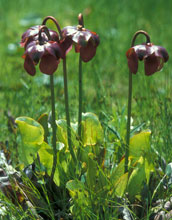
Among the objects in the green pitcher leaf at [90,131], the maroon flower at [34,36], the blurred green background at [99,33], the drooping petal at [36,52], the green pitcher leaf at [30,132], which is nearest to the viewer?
the drooping petal at [36,52]

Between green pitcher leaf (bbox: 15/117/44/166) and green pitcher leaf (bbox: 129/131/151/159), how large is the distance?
34 cm

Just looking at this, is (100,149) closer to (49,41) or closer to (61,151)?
(61,151)

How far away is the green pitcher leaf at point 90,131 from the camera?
5.05 feet

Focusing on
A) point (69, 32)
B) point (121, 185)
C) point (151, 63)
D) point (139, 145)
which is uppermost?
point (69, 32)

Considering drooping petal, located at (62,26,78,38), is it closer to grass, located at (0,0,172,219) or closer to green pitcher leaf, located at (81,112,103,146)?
→ green pitcher leaf, located at (81,112,103,146)

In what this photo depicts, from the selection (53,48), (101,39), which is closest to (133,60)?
(53,48)

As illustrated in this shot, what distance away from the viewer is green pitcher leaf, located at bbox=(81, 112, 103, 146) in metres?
1.54

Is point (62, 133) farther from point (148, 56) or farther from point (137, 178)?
point (148, 56)

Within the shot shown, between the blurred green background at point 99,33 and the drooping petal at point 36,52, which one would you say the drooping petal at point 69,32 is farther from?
the blurred green background at point 99,33

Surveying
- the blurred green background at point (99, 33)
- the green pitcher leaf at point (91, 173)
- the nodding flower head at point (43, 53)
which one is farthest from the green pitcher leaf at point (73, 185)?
the blurred green background at point (99, 33)

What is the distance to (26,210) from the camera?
138 cm

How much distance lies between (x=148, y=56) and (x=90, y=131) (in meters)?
0.43

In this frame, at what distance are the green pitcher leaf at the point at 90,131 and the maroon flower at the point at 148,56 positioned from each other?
329mm

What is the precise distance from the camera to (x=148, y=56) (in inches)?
49.6
